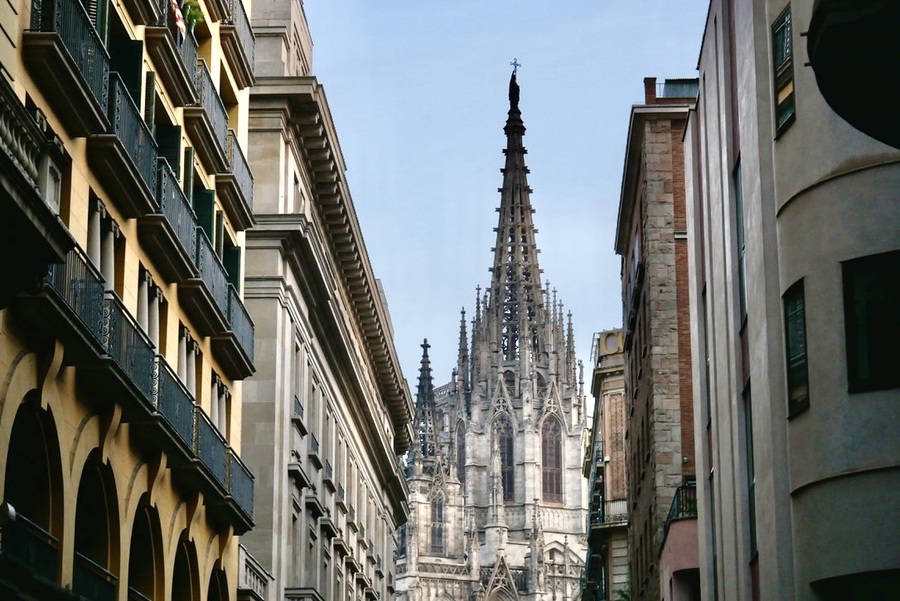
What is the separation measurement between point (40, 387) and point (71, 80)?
4030mm

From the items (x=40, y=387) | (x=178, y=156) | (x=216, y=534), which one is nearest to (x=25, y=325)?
(x=40, y=387)

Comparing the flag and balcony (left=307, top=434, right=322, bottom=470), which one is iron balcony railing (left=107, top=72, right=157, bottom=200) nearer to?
the flag

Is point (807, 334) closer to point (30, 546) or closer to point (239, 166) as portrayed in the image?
point (30, 546)

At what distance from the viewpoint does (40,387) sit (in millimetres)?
24188

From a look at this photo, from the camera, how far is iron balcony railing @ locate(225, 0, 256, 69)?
38.8 metres

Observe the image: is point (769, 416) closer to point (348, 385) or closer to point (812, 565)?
point (812, 565)

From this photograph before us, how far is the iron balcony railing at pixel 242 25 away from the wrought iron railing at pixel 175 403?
913 centimetres

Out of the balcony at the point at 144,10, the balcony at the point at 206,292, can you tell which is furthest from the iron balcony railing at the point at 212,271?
the balcony at the point at 144,10

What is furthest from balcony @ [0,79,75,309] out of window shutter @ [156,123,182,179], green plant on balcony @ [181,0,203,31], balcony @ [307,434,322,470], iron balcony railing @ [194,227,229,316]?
balcony @ [307,434,322,470]

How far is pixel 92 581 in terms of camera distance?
2647 centimetres

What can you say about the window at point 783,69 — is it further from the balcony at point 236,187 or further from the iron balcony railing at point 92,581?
the balcony at point 236,187

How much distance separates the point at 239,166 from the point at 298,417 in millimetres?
10663

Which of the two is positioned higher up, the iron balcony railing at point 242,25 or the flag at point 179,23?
the iron balcony railing at point 242,25

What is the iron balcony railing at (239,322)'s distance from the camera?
122 feet
